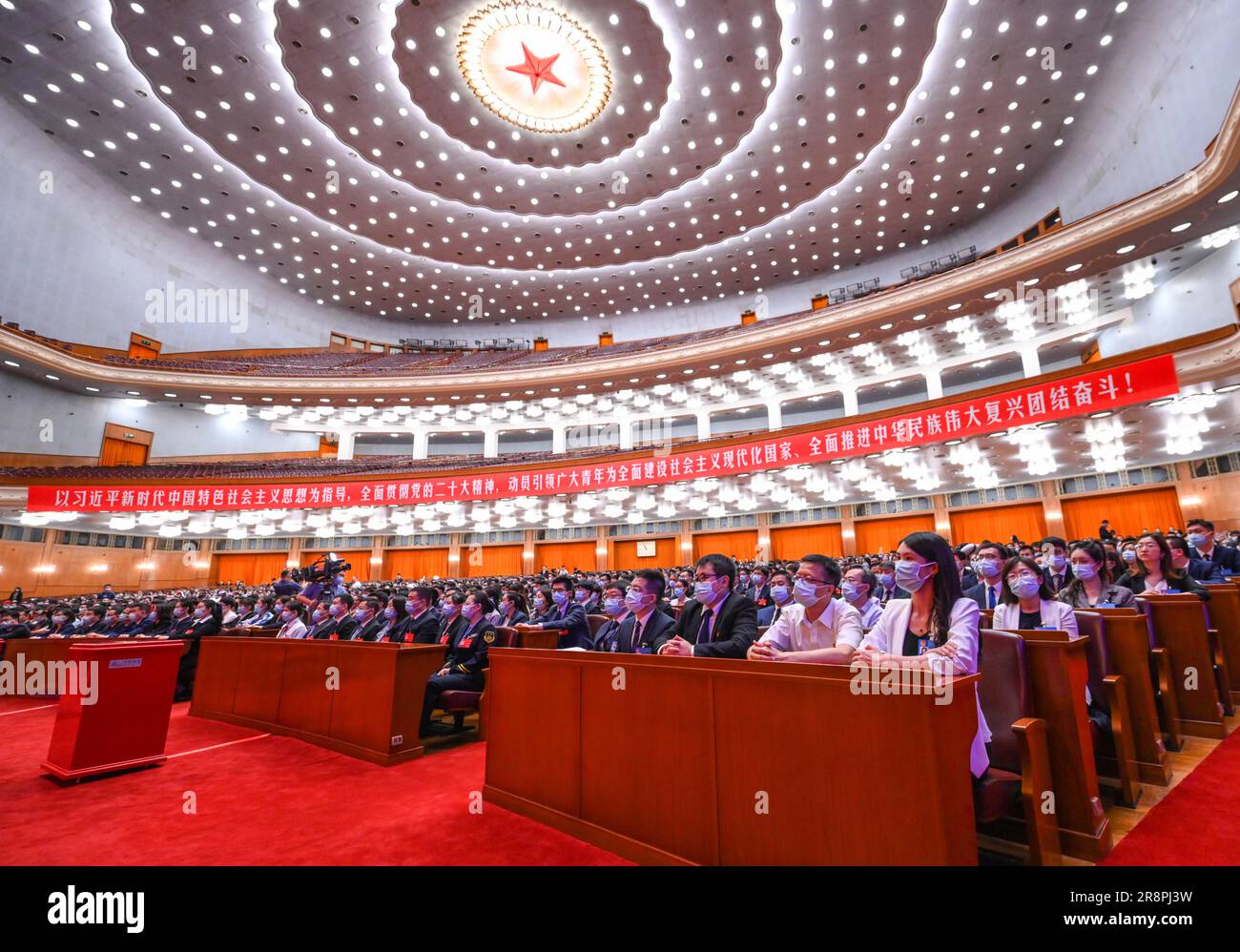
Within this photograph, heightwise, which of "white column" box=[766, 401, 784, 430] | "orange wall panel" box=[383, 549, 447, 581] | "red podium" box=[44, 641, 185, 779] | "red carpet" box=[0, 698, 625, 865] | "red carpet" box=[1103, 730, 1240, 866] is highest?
"white column" box=[766, 401, 784, 430]

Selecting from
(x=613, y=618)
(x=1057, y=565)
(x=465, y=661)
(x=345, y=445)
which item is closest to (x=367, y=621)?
(x=465, y=661)

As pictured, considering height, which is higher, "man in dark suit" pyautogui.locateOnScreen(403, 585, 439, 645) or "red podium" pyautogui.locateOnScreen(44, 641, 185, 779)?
"man in dark suit" pyautogui.locateOnScreen(403, 585, 439, 645)

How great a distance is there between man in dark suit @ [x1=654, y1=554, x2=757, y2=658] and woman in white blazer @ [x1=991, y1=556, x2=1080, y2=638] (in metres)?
1.26

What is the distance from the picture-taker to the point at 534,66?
14.1 metres

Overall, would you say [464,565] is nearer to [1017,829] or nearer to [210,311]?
[210,311]

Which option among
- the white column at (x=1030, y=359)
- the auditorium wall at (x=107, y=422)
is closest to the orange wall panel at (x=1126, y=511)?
the white column at (x=1030, y=359)

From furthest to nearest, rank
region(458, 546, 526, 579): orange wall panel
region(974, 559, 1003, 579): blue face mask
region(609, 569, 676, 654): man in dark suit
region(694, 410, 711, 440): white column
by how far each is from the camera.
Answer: region(694, 410, 711, 440): white column < region(458, 546, 526, 579): orange wall panel < region(974, 559, 1003, 579): blue face mask < region(609, 569, 676, 654): man in dark suit

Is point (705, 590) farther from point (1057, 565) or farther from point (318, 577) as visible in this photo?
point (318, 577)

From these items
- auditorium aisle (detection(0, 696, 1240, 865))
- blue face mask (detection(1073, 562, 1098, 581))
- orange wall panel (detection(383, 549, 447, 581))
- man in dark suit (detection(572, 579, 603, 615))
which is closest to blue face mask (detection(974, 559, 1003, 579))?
blue face mask (detection(1073, 562, 1098, 581))

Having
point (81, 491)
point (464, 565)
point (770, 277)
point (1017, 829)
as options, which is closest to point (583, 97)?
point (770, 277)

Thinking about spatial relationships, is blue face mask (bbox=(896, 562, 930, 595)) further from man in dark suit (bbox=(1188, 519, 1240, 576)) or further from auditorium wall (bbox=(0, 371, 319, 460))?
auditorium wall (bbox=(0, 371, 319, 460))

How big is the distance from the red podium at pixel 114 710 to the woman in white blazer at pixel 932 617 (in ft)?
13.8

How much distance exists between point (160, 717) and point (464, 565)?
1634 centimetres

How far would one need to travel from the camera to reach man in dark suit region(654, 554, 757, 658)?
9.09 ft
